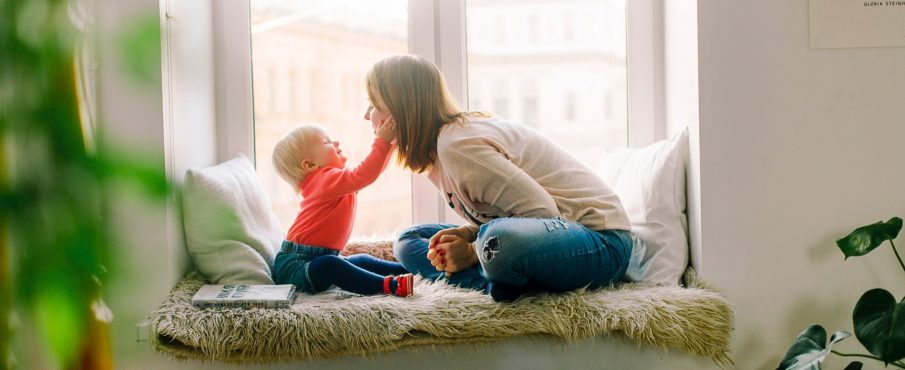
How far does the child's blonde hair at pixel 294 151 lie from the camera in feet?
6.36

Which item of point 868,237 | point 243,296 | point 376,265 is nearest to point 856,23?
point 868,237

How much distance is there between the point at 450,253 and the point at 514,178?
243 millimetres

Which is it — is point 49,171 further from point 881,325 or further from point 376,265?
point 881,325

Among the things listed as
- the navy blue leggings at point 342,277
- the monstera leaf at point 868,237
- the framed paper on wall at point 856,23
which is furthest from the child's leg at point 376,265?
the framed paper on wall at point 856,23

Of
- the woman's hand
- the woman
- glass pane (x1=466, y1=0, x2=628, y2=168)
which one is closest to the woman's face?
the woman

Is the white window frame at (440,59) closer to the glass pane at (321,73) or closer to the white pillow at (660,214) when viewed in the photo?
the glass pane at (321,73)

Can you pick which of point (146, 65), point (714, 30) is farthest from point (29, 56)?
point (714, 30)

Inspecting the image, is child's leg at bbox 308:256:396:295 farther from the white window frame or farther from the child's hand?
the white window frame

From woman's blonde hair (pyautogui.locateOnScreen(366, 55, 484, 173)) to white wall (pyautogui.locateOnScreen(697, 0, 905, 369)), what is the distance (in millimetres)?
623

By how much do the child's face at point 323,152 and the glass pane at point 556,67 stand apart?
491 mm

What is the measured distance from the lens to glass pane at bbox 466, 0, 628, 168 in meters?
2.21

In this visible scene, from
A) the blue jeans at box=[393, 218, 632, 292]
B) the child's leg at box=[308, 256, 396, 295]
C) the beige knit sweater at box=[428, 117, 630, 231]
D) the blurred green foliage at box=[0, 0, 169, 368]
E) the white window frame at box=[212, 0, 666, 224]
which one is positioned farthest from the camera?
the white window frame at box=[212, 0, 666, 224]

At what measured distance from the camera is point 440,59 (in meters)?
2.21

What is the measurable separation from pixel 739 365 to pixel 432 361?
732mm
